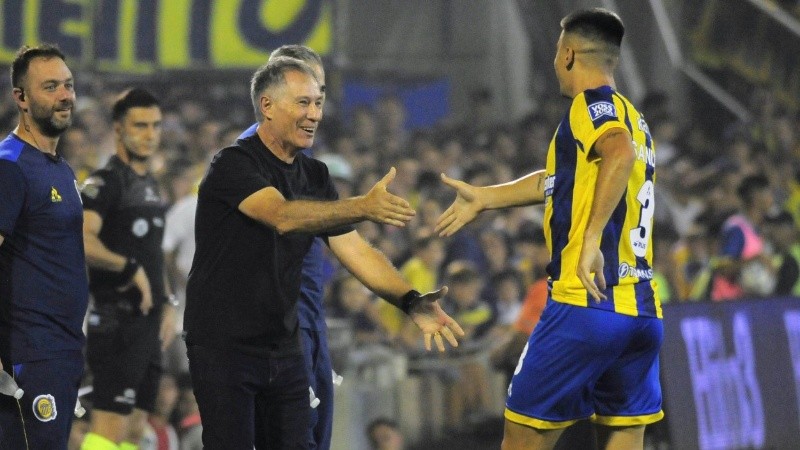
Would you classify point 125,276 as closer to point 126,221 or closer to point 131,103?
point 126,221

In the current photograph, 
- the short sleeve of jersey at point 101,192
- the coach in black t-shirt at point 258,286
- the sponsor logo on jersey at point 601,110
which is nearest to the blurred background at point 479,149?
the short sleeve of jersey at point 101,192

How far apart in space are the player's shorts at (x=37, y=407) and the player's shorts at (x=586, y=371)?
1.93 metres

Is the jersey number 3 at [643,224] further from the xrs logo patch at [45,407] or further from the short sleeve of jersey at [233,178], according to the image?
the xrs logo patch at [45,407]

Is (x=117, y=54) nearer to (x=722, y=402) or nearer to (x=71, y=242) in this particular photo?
(x=722, y=402)

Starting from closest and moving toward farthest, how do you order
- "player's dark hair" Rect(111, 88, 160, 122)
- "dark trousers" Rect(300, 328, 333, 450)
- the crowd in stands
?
"dark trousers" Rect(300, 328, 333, 450) → "player's dark hair" Rect(111, 88, 160, 122) → the crowd in stands

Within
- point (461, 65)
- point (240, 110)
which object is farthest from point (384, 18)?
point (240, 110)

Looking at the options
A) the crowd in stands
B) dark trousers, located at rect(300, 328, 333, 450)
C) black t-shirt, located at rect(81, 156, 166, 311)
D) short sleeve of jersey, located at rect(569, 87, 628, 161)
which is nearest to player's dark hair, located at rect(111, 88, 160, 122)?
black t-shirt, located at rect(81, 156, 166, 311)

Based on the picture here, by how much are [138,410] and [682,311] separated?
385 centimetres

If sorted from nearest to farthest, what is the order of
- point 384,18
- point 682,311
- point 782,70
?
1. point 682,311
2. point 782,70
3. point 384,18

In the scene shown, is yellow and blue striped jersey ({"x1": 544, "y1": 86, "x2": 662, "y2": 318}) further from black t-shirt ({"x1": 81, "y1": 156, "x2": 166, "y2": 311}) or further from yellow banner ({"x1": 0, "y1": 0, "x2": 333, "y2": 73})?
yellow banner ({"x1": 0, "y1": 0, "x2": 333, "y2": 73})

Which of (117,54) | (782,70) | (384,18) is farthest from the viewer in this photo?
(384,18)

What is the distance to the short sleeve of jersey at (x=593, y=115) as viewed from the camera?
19.4 feet

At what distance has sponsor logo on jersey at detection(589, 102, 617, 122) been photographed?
5.94 metres

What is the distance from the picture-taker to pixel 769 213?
42.7 feet
